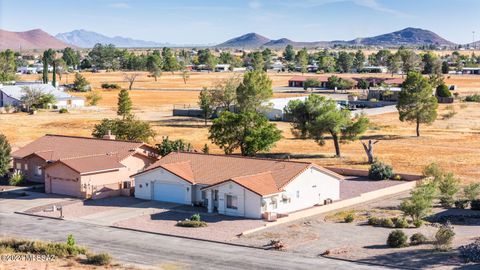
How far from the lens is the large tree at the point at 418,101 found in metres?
83.0

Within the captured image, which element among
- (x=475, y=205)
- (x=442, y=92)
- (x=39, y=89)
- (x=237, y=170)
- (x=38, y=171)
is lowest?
(x=475, y=205)

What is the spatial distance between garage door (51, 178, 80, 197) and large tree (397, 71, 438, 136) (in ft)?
149

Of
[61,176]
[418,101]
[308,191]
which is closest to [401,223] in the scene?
[308,191]

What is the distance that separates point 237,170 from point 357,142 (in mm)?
35141

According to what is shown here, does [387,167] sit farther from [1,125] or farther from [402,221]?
[1,125]

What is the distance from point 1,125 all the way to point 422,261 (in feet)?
246

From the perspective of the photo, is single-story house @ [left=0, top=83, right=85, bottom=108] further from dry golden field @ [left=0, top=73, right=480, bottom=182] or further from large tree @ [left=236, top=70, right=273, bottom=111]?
large tree @ [left=236, top=70, right=273, bottom=111]

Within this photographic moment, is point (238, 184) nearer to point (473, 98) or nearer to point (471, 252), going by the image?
point (471, 252)

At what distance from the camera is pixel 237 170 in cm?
4900

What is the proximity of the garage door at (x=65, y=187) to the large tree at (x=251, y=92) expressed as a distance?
1589 inches

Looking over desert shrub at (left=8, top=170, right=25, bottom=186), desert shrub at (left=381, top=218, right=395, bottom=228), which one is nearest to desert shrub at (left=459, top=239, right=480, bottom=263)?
desert shrub at (left=381, top=218, right=395, bottom=228)

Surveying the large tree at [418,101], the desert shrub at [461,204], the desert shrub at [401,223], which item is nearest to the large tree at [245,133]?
the desert shrub at [461,204]

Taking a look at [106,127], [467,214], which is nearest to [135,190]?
[106,127]

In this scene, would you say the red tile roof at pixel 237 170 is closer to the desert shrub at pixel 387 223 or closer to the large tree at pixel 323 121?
the desert shrub at pixel 387 223
